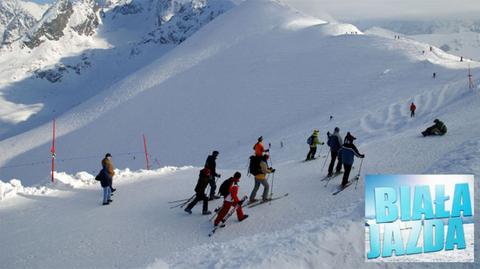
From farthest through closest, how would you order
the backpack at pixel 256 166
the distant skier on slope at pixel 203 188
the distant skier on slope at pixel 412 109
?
the distant skier on slope at pixel 412 109, the distant skier on slope at pixel 203 188, the backpack at pixel 256 166

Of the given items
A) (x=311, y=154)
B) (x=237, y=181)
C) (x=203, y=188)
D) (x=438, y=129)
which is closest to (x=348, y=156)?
(x=237, y=181)

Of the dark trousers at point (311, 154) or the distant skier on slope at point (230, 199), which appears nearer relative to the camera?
the distant skier on slope at point (230, 199)

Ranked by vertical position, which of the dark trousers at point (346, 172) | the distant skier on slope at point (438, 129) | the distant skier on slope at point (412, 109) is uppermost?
the distant skier on slope at point (412, 109)

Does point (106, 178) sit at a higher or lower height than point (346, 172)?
lower

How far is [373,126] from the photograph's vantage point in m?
31.9

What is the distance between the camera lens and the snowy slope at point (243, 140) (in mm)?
10305

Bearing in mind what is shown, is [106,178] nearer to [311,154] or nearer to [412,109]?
[311,154]

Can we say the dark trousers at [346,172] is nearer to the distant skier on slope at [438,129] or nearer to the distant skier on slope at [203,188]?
the distant skier on slope at [203,188]

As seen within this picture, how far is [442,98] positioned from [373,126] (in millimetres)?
7636

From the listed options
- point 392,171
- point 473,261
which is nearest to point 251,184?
point 392,171

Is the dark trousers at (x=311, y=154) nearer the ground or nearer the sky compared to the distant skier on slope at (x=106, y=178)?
nearer the sky

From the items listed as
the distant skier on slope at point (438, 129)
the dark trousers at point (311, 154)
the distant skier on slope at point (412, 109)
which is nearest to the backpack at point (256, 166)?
the dark trousers at point (311, 154)

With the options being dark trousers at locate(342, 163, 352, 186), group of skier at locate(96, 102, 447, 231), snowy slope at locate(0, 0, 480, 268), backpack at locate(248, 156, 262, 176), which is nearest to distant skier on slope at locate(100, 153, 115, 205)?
group of skier at locate(96, 102, 447, 231)

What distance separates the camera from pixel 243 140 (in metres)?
43.9
